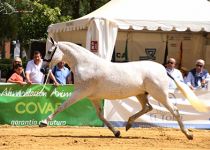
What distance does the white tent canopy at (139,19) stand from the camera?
17.5 metres

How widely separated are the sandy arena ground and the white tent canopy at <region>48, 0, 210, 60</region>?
10.0 ft

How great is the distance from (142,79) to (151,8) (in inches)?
238

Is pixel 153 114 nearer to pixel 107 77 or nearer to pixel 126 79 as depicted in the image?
pixel 126 79

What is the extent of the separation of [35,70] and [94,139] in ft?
11.9

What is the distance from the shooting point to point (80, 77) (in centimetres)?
1291

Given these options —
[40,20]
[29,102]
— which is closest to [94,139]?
[29,102]


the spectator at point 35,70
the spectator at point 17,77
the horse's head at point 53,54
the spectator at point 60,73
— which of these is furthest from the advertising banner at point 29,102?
the horse's head at point 53,54

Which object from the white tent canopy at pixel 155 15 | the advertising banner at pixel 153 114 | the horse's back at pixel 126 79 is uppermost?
the white tent canopy at pixel 155 15

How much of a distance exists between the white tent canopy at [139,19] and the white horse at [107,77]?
4332mm

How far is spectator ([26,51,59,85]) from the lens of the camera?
15.5m

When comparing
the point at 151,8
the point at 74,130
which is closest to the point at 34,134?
the point at 74,130

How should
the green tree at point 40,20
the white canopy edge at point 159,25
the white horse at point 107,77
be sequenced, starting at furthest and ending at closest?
the green tree at point 40,20 < the white canopy edge at point 159,25 < the white horse at point 107,77

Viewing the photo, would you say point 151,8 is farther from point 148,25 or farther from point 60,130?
point 60,130

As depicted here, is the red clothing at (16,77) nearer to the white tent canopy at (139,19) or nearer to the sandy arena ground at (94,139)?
the sandy arena ground at (94,139)
